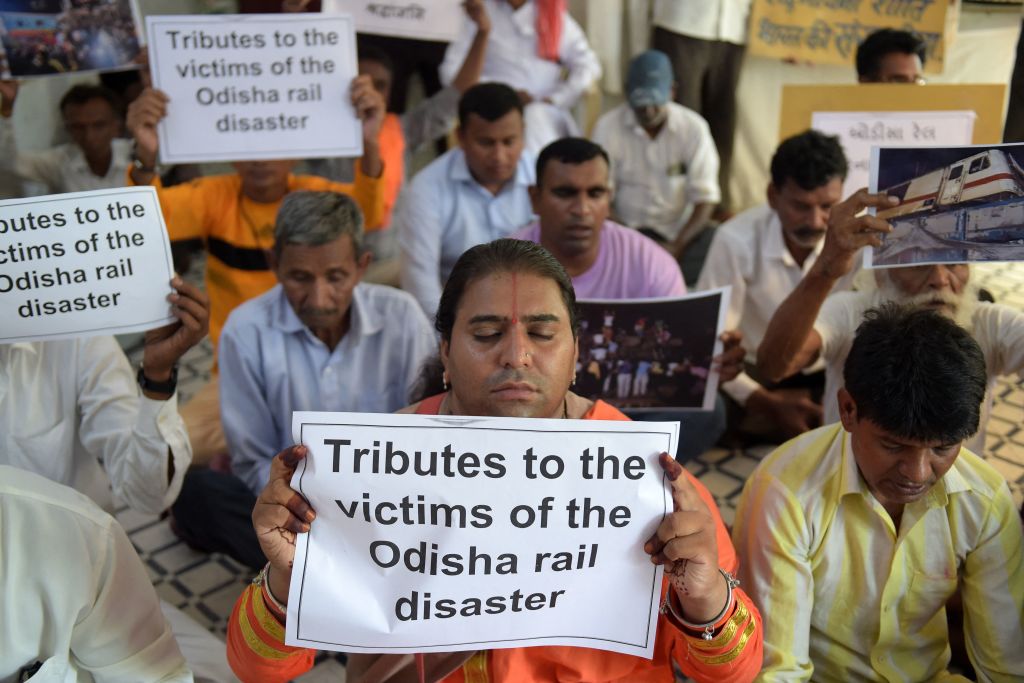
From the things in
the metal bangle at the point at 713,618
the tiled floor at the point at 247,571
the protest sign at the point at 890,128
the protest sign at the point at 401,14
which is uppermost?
the protest sign at the point at 401,14

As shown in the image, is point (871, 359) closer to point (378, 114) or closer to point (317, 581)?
point (317, 581)

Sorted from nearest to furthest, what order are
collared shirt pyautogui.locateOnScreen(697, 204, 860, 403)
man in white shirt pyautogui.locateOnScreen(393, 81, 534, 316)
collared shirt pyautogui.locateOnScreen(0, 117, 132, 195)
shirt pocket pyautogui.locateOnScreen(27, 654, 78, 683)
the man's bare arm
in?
1. shirt pocket pyautogui.locateOnScreen(27, 654, 78, 683)
2. the man's bare arm
3. collared shirt pyautogui.locateOnScreen(697, 204, 860, 403)
4. man in white shirt pyautogui.locateOnScreen(393, 81, 534, 316)
5. collared shirt pyautogui.locateOnScreen(0, 117, 132, 195)

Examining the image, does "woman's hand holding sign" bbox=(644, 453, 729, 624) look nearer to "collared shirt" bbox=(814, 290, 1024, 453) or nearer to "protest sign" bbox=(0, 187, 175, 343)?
"collared shirt" bbox=(814, 290, 1024, 453)

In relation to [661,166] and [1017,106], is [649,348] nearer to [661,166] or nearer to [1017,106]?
[1017,106]

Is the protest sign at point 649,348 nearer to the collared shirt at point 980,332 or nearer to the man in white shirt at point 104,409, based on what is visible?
the collared shirt at point 980,332

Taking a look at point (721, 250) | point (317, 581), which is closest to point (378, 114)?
point (721, 250)

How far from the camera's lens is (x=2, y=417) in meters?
2.05

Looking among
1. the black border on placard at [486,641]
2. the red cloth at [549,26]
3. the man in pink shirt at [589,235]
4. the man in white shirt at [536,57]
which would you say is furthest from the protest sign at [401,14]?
the black border on placard at [486,641]

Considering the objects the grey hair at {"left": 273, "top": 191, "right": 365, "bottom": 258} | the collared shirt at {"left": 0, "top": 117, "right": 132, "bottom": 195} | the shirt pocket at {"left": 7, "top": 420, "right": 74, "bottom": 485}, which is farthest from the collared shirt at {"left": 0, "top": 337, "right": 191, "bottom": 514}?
the collared shirt at {"left": 0, "top": 117, "right": 132, "bottom": 195}

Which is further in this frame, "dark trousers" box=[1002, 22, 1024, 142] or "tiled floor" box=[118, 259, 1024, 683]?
"dark trousers" box=[1002, 22, 1024, 142]

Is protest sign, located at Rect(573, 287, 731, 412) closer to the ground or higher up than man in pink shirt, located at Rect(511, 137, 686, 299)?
closer to the ground

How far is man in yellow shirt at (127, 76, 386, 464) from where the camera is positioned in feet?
10.6

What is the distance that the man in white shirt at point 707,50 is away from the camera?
5.44 metres

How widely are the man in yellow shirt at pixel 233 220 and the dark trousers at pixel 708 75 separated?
2824 millimetres
